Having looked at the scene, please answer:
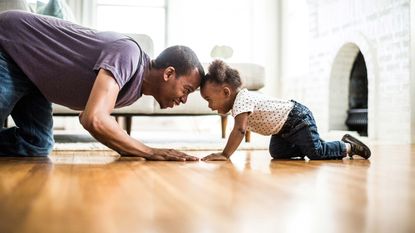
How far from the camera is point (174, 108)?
3.16 meters

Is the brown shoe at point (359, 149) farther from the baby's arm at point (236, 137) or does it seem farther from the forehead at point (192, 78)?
the forehead at point (192, 78)

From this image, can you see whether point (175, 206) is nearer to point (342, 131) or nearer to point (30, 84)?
point (30, 84)

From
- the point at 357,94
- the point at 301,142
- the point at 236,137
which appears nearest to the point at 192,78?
the point at 236,137

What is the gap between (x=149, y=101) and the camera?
9.84 feet

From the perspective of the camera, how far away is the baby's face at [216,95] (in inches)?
70.1

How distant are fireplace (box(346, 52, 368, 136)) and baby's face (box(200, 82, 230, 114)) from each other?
2954 millimetres

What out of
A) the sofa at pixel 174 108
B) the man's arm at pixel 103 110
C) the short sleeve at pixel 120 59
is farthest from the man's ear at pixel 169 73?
the sofa at pixel 174 108

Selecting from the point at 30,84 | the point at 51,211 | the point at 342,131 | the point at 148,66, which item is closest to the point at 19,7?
the point at 30,84

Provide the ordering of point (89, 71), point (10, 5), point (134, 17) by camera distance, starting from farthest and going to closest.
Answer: point (134, 17) < point (10, 5) < point (89, 71)

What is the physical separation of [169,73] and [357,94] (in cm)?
347

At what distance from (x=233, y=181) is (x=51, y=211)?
1.65 feet

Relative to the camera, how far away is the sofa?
2.98 m

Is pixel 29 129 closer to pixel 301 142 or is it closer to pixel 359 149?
pixel 301 142

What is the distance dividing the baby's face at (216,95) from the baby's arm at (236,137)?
87mm
